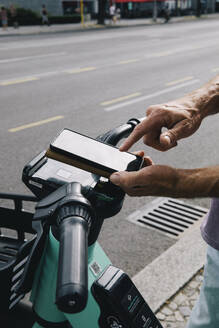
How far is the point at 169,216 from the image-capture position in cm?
378

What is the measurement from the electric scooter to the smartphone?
0.18 feet

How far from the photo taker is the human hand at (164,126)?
138cm

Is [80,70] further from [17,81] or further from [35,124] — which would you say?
[35,124]

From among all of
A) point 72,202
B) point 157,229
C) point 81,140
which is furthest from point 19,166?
point 72,202

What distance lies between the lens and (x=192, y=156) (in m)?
5.19

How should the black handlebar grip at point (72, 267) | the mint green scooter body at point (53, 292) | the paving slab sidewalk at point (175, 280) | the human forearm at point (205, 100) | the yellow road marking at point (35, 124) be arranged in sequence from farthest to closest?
the yellow road marking at point (35, 124) → the paving slab sidewalk at point (175, 280) → the human forearm at point (205, 100) → the mint green scooter body at point (53, 292) → the black handlebar grip at point (72, 267)

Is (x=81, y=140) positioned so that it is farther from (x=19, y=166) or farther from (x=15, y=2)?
(x=15, y=2)

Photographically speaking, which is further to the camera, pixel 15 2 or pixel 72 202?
pixel 15 2

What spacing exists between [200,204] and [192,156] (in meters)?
1.26

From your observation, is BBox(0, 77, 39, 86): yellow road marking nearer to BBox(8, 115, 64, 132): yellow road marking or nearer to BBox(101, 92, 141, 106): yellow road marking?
BBox(101, 92, 141, 106): yellow road marking

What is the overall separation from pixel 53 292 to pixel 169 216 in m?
2.75

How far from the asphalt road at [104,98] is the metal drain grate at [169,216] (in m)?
0.10

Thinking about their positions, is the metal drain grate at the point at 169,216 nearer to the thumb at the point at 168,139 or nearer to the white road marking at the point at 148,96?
the thumb at the point at 168,139

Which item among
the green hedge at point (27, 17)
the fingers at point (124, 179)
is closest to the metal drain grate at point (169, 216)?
the fingers at point (124, 179)
